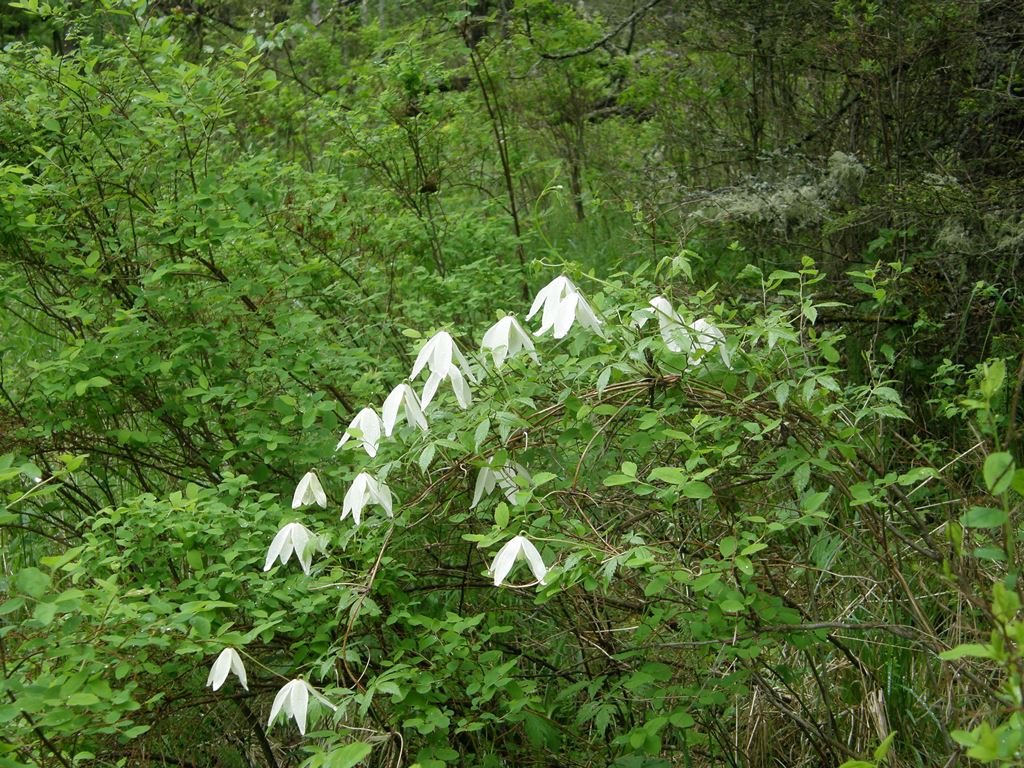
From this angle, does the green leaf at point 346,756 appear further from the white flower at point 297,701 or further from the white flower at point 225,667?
the white flower at point 225,667

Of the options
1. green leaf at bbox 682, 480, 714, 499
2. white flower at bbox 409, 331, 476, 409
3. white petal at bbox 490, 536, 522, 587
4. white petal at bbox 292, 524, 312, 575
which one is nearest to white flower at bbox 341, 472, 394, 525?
white petal at bbox 292, 524, 312, 575

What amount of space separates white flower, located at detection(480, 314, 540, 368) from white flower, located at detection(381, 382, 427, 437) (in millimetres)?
166

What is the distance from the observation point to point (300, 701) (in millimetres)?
1841

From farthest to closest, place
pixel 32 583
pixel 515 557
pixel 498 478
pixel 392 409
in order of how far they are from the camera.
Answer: pixel 498 478 → pixel 392 409 → pixel 515 557 → pixel 32 583

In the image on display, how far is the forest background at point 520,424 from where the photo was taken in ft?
6.50

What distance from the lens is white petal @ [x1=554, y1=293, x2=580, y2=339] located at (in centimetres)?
177

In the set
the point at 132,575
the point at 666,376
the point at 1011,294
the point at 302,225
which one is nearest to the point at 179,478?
the point at 132,575

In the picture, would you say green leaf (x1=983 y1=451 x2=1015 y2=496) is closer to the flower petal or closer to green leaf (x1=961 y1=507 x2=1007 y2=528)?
green leaf (x1=961 y1=507 x2=1007 y2=528)

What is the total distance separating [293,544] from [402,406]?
0.37 metres

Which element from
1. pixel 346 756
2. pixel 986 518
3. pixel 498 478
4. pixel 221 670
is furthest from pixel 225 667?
pixel 986 518

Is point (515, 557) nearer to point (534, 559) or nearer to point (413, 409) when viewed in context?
point (534, 559)

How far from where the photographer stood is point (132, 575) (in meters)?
2.55

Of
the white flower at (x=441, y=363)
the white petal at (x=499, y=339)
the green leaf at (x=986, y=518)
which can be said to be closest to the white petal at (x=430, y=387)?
the white flower at (x=441, y=363)

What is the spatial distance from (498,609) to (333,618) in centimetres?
51
